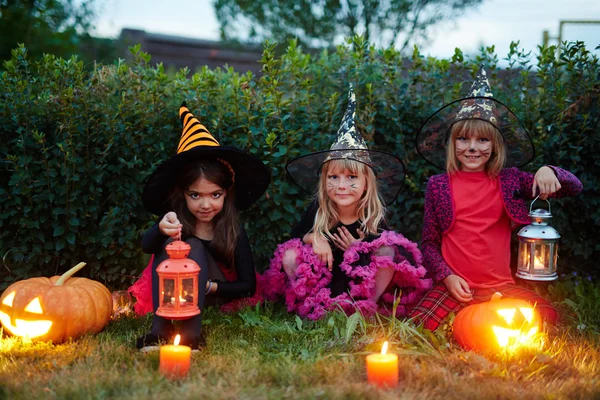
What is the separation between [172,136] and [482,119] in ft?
7.72

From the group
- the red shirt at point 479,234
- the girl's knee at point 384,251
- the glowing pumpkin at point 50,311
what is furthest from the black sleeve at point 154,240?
the red shirt at point 479,234

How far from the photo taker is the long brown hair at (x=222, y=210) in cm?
→ 362

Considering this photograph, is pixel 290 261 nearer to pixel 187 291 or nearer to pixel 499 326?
pixel 187 291

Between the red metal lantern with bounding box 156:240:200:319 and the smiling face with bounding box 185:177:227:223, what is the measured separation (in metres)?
0.72

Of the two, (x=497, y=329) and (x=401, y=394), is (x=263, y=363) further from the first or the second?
(x=497, y=329)

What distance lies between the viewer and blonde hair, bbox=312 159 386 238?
3.78 metres

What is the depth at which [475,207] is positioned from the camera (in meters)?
3.78

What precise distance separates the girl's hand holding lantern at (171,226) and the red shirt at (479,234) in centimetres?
184

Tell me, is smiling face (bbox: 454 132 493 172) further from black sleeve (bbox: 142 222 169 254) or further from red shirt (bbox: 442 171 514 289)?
black sleeve (bbox: 142 222 169 254)

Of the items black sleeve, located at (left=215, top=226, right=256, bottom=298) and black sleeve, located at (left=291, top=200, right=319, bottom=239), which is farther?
black sleeve, located at (left=291, top=200, right=319, bottom=239)

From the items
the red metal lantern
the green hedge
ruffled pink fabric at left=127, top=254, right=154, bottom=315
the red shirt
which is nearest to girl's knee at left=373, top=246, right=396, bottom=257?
the red shirt

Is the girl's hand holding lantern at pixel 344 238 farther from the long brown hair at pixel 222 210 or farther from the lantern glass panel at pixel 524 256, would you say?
the lantern glass panel at pixel 524 256

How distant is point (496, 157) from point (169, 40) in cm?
1276

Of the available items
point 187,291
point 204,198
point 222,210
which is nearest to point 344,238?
point 222,210
